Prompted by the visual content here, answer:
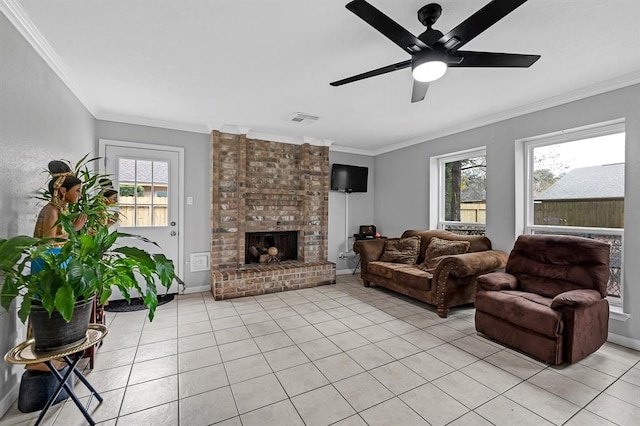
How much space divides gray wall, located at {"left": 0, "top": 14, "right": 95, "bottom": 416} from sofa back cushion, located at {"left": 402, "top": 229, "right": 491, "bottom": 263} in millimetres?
4272

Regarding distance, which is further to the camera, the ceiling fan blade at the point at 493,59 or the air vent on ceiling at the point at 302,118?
the air vent on ceiling at the point at 302,118

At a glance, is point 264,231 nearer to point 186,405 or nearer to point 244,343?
point 244,343

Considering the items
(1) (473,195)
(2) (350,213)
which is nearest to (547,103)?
(1) (473,195)

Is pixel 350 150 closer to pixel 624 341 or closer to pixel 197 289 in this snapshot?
pixel 197 289

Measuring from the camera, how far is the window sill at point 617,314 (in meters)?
2.67

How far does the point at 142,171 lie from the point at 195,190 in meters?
0.71

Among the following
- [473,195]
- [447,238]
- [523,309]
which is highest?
[473,195]

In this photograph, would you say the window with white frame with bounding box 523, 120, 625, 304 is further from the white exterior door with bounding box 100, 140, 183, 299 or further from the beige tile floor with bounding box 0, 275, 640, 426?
the white exterior door with bounding box 100, 140, 183, 299

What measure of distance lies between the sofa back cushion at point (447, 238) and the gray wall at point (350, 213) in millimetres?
1145

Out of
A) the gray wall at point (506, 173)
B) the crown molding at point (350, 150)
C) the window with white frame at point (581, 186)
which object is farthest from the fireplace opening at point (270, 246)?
the window with white frame at point (581, 186)

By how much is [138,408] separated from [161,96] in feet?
9.54

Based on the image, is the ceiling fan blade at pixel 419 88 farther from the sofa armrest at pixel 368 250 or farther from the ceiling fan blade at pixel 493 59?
the sofa armrest at pixel 368 250

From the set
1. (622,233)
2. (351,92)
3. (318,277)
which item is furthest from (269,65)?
(622,233)

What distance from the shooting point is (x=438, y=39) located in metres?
1.64
